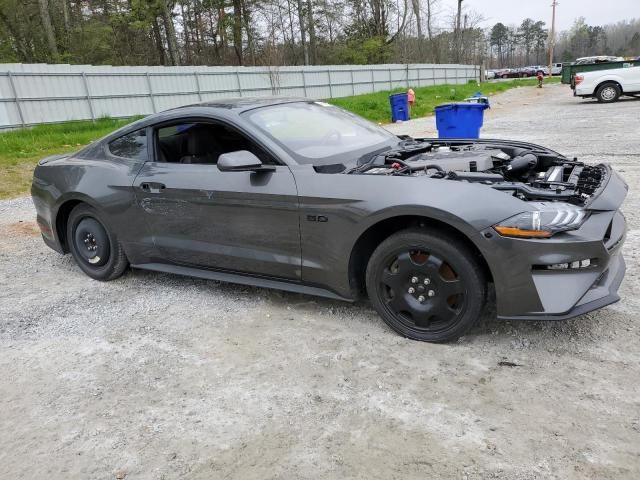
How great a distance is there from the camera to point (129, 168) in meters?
4.20

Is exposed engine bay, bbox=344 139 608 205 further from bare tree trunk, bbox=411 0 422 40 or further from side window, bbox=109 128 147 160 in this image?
bare tree trunk, bbox=411 0 422 40

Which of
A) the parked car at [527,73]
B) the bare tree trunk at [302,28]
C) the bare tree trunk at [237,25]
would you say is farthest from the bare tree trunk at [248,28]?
the parked car at [527,73]

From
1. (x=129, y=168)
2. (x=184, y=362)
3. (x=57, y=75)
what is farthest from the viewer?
(x=57, y=75)

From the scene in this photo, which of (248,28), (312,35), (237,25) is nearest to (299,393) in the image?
(237,25)

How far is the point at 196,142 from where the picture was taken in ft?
13.4

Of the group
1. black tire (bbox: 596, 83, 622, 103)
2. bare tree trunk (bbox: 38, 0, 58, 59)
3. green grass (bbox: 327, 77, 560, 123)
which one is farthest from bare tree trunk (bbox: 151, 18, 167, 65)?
black tire (bbox: 596, 83, 622, 103)

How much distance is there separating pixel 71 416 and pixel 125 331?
0.98 metres

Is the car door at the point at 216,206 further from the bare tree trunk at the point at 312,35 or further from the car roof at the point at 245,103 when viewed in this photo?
the bare tree trunk at the point at 312,35

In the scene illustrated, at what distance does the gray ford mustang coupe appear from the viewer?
278 centimetres

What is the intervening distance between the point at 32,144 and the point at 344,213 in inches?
464

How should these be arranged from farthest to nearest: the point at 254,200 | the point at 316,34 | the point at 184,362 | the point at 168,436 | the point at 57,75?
the point at 316,34
the point at 57,75
the point at 254,200
the point at 184,362
the point at 168,436

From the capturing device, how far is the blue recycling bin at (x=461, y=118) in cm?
967

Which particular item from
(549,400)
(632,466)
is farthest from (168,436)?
(632,466)

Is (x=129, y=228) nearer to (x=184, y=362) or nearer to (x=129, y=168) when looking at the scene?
(x=129, y=168)
